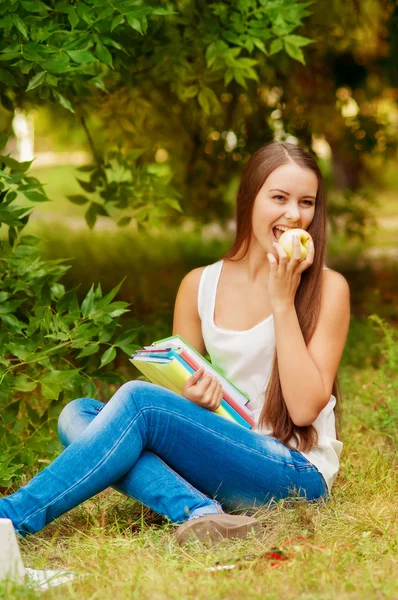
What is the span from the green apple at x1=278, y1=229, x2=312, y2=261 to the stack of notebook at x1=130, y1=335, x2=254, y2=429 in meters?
0.47

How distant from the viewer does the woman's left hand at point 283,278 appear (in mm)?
3107

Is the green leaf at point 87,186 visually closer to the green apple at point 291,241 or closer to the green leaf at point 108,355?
the green leaf at point 108,355

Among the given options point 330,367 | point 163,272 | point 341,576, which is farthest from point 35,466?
point 163,272

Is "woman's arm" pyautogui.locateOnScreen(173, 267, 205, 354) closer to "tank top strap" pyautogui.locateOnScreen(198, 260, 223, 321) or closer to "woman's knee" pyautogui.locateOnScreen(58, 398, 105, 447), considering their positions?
"tank top strap" pyautogui.locateOnScreen(198, 260, 223, 321)

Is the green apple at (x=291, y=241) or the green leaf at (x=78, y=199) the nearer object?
the green apple at (x=291, y=241)

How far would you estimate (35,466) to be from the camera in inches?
151

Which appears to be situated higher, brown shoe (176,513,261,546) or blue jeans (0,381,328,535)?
blue jeans (0,381,328,535)

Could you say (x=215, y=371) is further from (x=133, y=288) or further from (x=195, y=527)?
(x=133, y=288)

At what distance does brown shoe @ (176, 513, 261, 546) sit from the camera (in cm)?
288

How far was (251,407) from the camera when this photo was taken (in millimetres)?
3277

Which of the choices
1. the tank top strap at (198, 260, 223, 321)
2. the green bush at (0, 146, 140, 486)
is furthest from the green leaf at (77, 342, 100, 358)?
the tank top strap at (198, 260, 223, 321)

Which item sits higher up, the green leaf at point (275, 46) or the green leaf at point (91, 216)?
the green leaf at point (275, 46)

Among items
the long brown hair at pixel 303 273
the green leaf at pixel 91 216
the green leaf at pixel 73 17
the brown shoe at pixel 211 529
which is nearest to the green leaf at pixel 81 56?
the green leaf at pixel 73 17

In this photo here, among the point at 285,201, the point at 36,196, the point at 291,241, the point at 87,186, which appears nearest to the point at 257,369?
the point at 291,241
